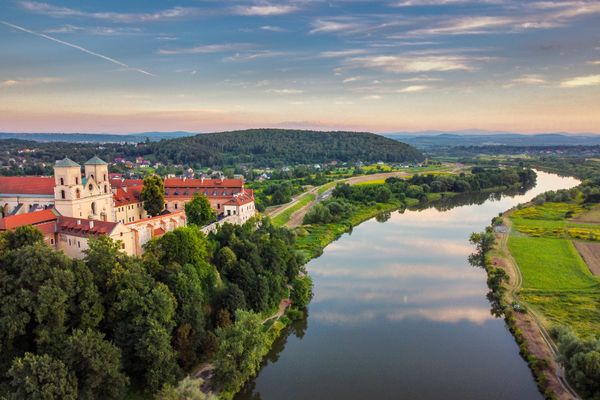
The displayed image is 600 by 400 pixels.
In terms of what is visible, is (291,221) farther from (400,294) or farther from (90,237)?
(90,237)

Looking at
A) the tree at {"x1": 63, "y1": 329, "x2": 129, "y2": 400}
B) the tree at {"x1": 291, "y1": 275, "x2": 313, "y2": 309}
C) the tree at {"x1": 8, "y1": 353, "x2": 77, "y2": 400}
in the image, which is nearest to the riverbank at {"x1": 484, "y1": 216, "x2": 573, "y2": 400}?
the tree at {"x1": 291, "y1": 275, "x2": 313, "y2": 309}

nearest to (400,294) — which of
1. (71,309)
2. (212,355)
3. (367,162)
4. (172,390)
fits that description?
(212,355)

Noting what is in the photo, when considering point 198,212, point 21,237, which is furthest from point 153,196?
point 21,237

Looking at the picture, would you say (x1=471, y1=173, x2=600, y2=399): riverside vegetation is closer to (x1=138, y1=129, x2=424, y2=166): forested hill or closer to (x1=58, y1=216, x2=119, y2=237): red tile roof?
(x1=58, y1=216, x2=119, y2=237): red tile roof

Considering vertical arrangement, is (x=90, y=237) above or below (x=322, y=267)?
above

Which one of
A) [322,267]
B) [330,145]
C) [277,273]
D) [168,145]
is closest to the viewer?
[277,273]
